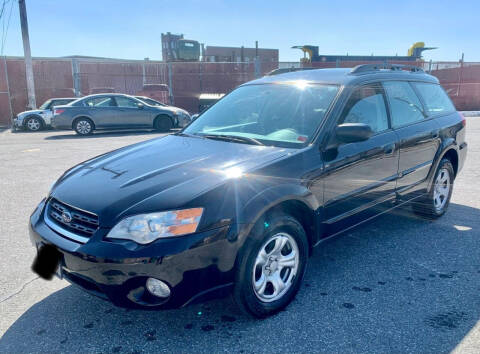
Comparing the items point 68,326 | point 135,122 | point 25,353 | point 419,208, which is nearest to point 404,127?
point 419,208

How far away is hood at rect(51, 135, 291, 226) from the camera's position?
2.49 meters

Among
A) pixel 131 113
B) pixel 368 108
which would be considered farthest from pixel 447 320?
pixel 131 113

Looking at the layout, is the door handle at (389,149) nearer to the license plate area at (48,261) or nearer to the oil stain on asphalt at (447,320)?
the oil stain on asphalt at (447,320)

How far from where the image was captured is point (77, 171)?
3.26m

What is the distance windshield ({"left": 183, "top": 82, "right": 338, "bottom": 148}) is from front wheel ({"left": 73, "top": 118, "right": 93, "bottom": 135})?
1052 cm

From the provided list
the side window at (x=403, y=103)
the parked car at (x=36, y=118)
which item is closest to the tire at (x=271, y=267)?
the side window at (x=403, y=103)

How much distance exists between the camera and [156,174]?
2.78 m

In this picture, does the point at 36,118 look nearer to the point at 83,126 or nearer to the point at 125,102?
the point at 83,126

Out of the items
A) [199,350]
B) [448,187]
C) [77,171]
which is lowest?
[199,350]

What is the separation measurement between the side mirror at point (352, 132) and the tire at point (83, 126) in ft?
39.5

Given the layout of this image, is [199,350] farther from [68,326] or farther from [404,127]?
[404,127]

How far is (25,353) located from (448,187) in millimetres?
4706

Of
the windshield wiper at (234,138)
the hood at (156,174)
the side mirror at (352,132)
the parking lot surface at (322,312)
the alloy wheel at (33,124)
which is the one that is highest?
the side mirror at (352,132)

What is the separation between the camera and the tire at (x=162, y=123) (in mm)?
14156
